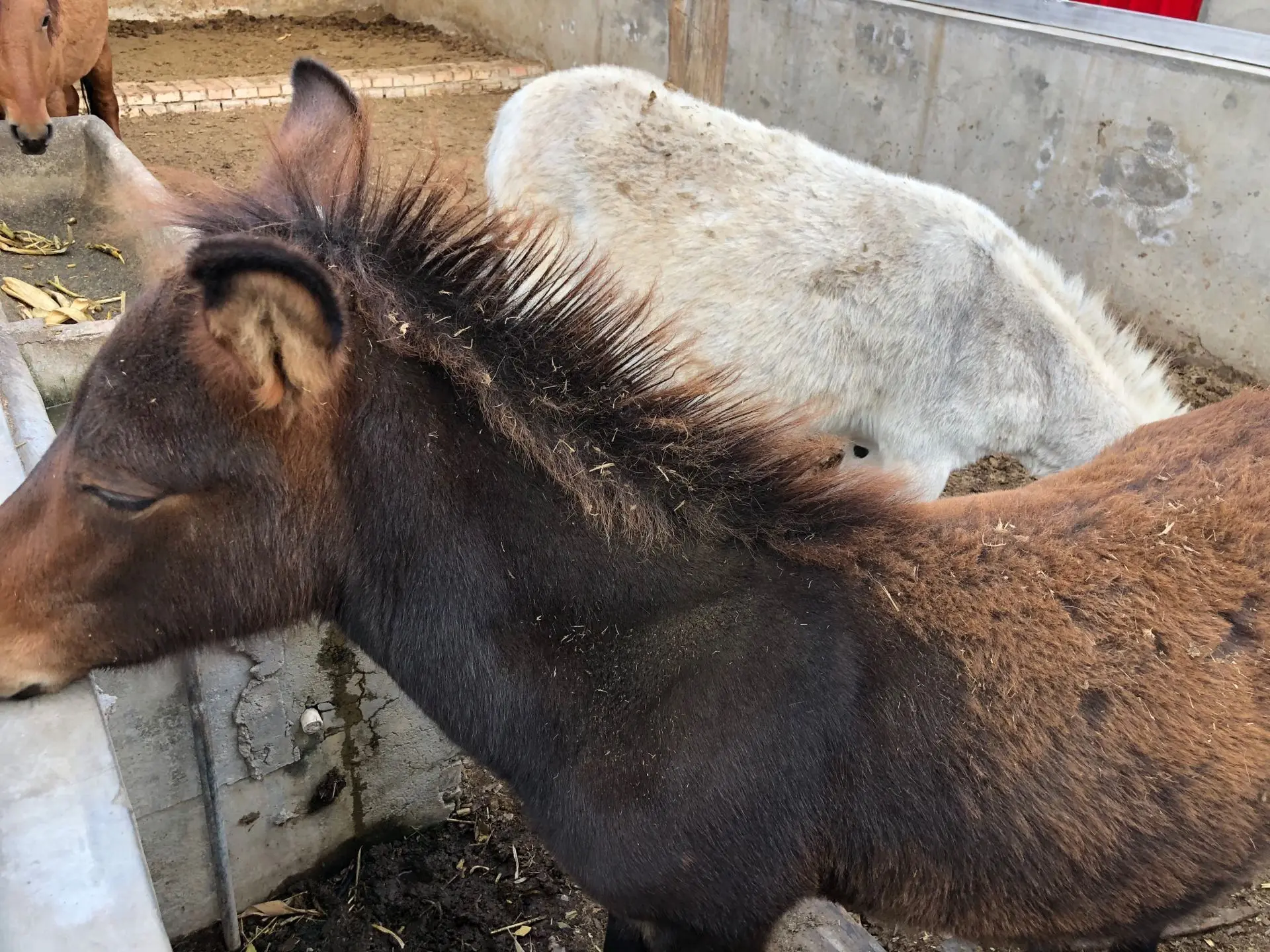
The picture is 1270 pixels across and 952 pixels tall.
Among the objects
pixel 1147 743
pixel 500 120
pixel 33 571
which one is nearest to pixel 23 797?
pixel 33 571

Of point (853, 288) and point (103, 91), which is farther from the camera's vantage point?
point (103, 91)

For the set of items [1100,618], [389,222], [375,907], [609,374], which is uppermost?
[389,222]

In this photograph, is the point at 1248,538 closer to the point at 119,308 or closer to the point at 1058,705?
the point at 1058,705

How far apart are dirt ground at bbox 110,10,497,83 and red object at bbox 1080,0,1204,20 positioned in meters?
7.06

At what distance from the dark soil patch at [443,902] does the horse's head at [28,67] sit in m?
4.42

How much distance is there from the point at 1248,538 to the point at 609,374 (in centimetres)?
135

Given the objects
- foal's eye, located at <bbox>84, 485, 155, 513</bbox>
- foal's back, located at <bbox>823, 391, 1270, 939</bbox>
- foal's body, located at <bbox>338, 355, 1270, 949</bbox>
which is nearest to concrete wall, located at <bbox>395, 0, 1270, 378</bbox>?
foal's back, located at <bbox>823, 391, 1270, 939</bbox>

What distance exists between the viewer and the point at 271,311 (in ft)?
4.70

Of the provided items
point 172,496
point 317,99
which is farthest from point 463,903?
point 317,99

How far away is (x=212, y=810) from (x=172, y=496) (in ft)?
5.18

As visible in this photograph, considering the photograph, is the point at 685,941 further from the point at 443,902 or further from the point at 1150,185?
the point at 1150,185

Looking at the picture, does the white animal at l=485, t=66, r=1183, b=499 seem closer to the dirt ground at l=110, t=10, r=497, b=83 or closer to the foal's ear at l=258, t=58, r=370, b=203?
the foal's ear at l=258, t=58, r=370, b=203

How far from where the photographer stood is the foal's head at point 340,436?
1.59 m

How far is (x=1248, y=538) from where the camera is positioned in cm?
196
